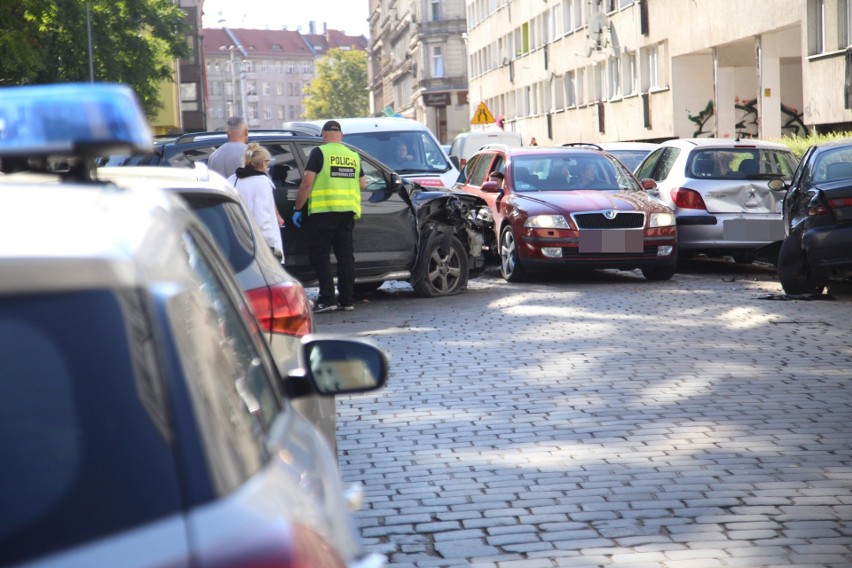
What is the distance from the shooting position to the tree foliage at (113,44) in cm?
3531

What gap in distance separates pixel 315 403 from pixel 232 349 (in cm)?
231

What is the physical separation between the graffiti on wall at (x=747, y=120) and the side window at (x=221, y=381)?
32448mm

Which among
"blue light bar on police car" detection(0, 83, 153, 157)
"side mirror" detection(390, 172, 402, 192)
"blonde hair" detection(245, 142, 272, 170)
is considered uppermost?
"blonde hair" detection(245, 142, 272, 170)

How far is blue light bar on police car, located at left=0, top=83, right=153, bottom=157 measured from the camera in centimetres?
203

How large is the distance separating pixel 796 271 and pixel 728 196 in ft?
11.3

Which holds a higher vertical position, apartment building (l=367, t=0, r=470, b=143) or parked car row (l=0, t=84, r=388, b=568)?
apartment building (l=367, t=0, r=470, b=143)

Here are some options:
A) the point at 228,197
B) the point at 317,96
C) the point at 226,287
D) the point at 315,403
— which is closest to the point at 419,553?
the point at 315,403

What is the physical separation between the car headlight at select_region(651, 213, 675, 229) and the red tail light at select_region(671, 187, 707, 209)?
99cm

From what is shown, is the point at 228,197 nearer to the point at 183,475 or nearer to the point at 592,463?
the point at 592,463

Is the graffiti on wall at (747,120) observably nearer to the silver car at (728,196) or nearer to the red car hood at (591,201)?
the silver car at (728,196)

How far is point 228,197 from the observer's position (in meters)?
5.54

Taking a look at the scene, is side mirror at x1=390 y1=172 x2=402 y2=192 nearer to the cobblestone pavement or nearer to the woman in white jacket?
the cobblestone pavement

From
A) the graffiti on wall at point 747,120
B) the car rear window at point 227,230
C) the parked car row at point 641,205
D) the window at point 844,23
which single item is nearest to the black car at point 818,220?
the parked car row at point 641,205

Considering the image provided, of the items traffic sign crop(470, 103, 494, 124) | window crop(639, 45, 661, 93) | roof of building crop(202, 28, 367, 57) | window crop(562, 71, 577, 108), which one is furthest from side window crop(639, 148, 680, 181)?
roof of building crop(202, 28, 367, 57)
